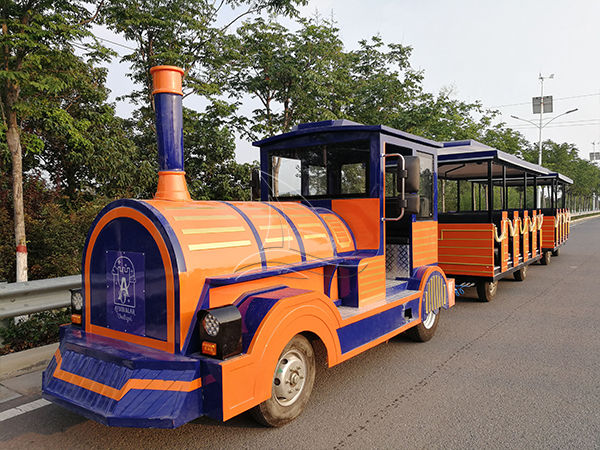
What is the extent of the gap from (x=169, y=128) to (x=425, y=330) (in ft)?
12.0

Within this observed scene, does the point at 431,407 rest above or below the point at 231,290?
below

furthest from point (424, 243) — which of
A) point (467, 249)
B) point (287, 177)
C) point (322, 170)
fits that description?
point (467, 249)

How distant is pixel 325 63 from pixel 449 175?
5396mm

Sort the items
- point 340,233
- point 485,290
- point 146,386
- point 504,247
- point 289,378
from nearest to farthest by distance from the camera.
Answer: point 146,386 → point 289,378 → point 340,233 → point 485,290 → point 504,247

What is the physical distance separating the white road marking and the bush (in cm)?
105

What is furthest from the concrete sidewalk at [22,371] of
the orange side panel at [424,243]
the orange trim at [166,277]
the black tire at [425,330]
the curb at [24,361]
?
the orange side panel at [424,243]

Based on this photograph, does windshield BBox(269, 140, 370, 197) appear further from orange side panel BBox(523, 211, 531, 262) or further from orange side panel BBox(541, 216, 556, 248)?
orange side panel BBox(541, 216, 556, 248)

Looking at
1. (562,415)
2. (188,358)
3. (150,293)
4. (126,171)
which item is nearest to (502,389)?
(562,415)

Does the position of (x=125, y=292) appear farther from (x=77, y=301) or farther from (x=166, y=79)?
(x=166, y=79)

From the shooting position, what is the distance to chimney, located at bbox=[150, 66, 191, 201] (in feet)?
11.5

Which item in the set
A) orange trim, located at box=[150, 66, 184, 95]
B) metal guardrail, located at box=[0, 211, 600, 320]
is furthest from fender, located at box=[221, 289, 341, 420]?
metal guardrail, located at box=[0, 211, 600, 320]

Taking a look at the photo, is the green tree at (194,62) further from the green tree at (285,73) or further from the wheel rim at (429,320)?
the wheel rim at (429,320)

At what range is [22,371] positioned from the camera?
4141 mm

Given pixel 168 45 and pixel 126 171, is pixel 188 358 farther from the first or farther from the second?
pixel 168 45
